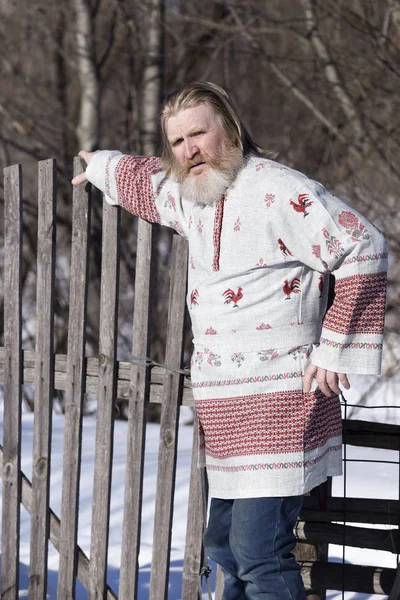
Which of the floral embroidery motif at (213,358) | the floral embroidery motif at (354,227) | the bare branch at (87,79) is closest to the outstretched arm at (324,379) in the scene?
the floral embroidery motif at (213,358)

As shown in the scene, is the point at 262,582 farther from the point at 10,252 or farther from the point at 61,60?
the point at 61,60

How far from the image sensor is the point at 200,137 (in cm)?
238

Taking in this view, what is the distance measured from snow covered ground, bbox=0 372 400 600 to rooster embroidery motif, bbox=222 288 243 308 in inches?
52.0

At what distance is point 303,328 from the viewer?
231 centimetres

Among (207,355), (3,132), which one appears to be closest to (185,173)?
(207,355)

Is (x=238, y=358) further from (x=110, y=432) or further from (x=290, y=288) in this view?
(x=110, y=432)

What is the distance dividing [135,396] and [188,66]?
693cm

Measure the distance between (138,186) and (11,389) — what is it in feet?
3.05

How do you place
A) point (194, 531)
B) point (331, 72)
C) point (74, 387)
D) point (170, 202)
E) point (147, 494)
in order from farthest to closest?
point (331, 72)
point (147, 494)
point (74, 387)
point (194, 531)
point (170, 202)

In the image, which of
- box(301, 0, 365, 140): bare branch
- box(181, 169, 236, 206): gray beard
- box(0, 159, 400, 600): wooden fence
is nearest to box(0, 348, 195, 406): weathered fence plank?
box(0, 159, 400, 600): wooden fence

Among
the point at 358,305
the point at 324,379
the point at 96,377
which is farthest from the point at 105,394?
the point at 358,305

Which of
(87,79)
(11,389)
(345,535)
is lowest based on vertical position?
(345,535)

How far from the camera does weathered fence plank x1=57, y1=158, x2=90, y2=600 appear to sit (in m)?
2.84

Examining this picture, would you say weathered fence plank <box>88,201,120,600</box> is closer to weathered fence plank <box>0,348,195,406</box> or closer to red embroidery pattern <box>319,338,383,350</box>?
weathered fence plank <box>0,348,195,406</box>
